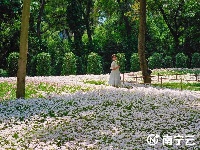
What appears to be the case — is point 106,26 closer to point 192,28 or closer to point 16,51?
point 192,28

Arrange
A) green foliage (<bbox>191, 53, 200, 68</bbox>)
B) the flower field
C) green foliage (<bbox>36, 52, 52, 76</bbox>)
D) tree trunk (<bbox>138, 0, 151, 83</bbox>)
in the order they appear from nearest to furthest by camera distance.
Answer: the flower field, tree trunk (<bbox>138, 0, 151, 83</bbox>), green foliage (<bbox>36, 52, 52, 76</bbox>), green foliage (<bbox>191, 53, 200, 68</bbox>)

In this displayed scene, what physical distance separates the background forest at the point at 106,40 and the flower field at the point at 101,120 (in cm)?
2099

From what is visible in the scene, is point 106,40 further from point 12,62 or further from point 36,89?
point 36,89

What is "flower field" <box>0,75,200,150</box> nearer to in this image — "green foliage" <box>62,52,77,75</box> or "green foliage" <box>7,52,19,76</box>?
"green foliage" <box>7,52,19,76</box>

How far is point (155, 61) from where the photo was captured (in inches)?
1935

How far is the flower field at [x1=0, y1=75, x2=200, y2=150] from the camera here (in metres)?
12.1

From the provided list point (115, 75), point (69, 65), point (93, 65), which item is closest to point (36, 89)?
point (115, 75)

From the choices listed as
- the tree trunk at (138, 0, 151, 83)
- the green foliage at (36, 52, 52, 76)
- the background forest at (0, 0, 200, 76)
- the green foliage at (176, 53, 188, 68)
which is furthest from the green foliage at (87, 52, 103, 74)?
the tree trunk at (138, 0, 151, 83)

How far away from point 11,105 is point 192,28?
137 ft

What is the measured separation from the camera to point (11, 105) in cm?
1816

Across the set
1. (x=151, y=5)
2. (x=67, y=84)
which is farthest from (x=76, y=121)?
(x=151, y=5)

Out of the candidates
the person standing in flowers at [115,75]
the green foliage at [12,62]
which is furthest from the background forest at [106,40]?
the person standing in flowers at [115,75]

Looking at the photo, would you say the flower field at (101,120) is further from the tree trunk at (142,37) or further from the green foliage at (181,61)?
the green foliage at (181,61)

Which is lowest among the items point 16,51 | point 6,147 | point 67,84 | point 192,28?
point 6,147
